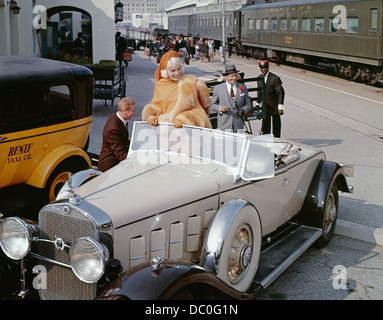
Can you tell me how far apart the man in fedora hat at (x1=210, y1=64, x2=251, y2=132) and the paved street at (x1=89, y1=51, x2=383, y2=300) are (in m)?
2.10

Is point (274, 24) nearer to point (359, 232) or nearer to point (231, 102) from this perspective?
point (231, 102)

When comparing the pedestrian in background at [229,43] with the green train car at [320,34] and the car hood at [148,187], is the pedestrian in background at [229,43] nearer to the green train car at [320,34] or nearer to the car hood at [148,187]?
the green train car at [320,34]

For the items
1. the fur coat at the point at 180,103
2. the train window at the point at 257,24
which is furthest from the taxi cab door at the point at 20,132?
the train window at the point at 257,24

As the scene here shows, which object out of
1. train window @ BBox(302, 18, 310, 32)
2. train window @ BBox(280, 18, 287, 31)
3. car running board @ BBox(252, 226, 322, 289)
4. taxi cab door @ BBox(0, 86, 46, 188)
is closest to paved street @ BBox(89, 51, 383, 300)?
car running board @ BBox(252, 226, 322, 289)

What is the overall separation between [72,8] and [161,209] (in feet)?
71.9

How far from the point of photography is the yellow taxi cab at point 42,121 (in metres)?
6.82

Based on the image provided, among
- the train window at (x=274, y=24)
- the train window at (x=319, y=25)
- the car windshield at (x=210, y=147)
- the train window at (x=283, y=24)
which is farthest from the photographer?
the train window at (x=274, y=24)

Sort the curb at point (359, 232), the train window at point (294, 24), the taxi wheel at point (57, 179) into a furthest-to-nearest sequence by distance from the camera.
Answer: the train window at point (294, 24)
the taxi wheel at point (57, 179)
the curb at point (359, 232)

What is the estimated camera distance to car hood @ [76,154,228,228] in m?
4.23

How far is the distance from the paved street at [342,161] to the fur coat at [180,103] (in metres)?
1.94

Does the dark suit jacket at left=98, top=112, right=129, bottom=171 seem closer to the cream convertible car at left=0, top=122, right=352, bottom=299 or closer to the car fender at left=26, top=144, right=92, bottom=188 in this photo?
the cream convertible car at left=0, top=122, right=352, bottom=299

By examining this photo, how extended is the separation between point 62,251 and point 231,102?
5.05m

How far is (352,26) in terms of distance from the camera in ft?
74.3
